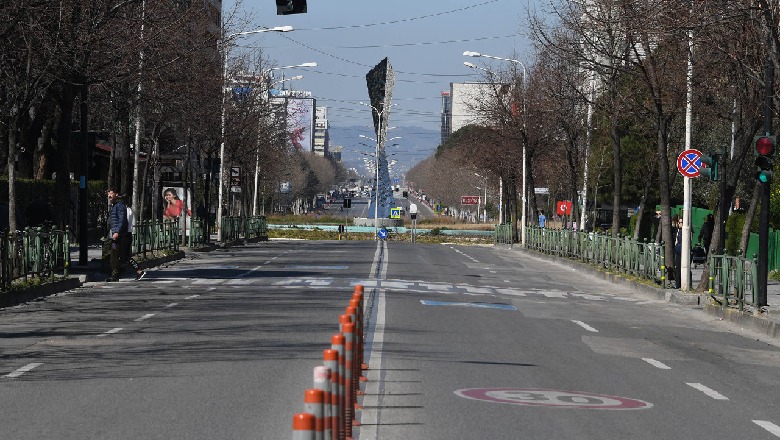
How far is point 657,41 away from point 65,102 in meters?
14.2

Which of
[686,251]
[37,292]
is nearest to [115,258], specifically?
[37,292]

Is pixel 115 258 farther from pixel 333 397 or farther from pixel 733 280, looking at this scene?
pixel 333 397

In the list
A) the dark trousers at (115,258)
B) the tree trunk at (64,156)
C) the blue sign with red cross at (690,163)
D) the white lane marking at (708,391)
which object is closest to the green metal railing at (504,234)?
the blue sign with red cross at (690,163)

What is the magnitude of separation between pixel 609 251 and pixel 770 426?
31.1 metres

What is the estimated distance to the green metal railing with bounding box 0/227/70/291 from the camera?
24.8 metres

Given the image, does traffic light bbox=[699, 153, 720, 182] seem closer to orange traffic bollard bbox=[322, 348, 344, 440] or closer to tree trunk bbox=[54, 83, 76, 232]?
tree trunk bbox=[54, 83, 76, 232]

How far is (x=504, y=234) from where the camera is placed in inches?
3307

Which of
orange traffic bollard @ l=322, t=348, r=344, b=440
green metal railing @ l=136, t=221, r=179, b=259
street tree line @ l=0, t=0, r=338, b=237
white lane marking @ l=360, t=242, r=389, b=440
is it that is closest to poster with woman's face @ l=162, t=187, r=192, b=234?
street tree line @ l=0, t=0, r=338, b=237

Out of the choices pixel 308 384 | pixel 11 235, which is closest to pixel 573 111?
pixel 11 235

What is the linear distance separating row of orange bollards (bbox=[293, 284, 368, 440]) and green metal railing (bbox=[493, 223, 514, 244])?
222ft

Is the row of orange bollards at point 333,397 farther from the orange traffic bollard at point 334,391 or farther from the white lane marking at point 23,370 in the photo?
the white lane marking at point 23,370

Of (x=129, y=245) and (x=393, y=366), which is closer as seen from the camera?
(x=393, y=366)

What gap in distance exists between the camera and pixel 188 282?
3125cm

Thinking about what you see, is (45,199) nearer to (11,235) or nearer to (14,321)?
(11,235)
